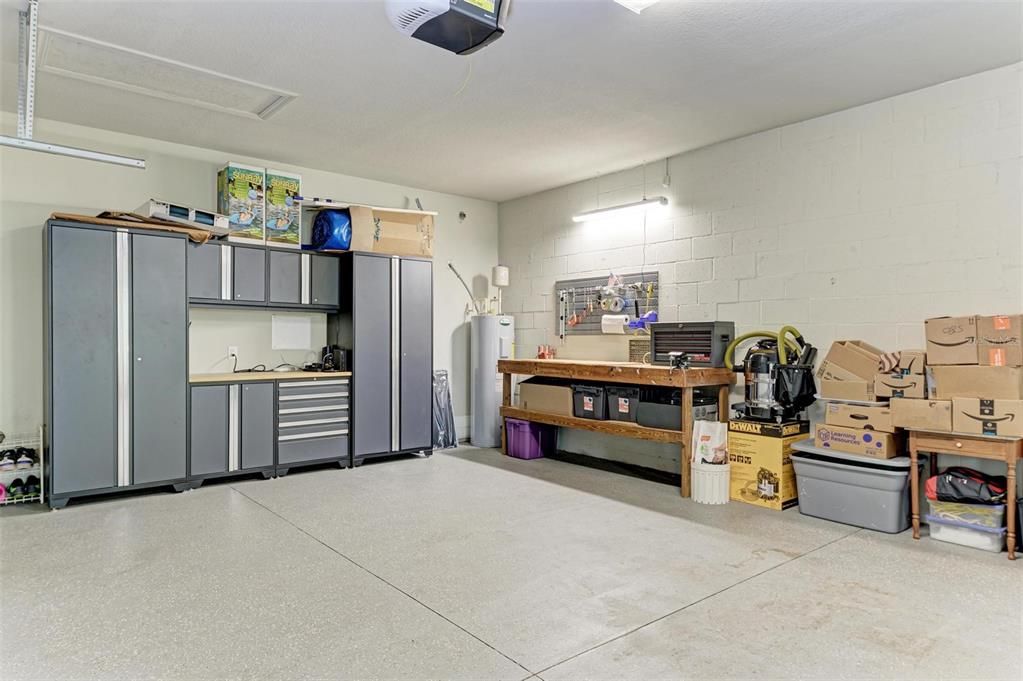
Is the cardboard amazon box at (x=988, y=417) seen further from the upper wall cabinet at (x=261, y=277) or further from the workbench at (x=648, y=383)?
the upper wall cabinet at (x=261, y=277)

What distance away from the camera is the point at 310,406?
17.9 ft

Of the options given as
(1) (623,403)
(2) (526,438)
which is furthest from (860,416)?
(2) (526,438)

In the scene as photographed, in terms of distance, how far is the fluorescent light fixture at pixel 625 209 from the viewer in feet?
18.5

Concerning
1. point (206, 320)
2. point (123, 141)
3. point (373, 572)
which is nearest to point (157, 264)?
point (206, 320)

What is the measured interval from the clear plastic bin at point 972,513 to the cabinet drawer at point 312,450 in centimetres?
455

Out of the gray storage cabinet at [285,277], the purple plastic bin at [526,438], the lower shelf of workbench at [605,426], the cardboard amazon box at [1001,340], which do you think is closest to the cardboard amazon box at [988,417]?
the cardboard amazon box at [1001,340]

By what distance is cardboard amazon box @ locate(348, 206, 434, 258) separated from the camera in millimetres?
5848

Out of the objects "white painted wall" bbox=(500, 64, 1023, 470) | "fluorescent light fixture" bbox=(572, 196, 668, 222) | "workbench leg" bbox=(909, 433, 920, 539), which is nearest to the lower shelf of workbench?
"white painted wall" bbox=(500, 64, 1023, 470)

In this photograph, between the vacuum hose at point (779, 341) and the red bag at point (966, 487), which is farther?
the vacuum hose at point (779, 341)

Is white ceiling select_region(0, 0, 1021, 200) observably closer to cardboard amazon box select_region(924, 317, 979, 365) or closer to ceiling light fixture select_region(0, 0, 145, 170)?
ceiling light fixture select_region(0, 0, 145, 170)

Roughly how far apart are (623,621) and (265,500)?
3.02 m

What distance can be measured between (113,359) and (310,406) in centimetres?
157

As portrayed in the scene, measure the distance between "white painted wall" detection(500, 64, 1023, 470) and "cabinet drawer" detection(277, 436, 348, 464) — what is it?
2673mm

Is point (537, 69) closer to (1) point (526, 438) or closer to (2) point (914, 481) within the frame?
(2) point (914, 481)
